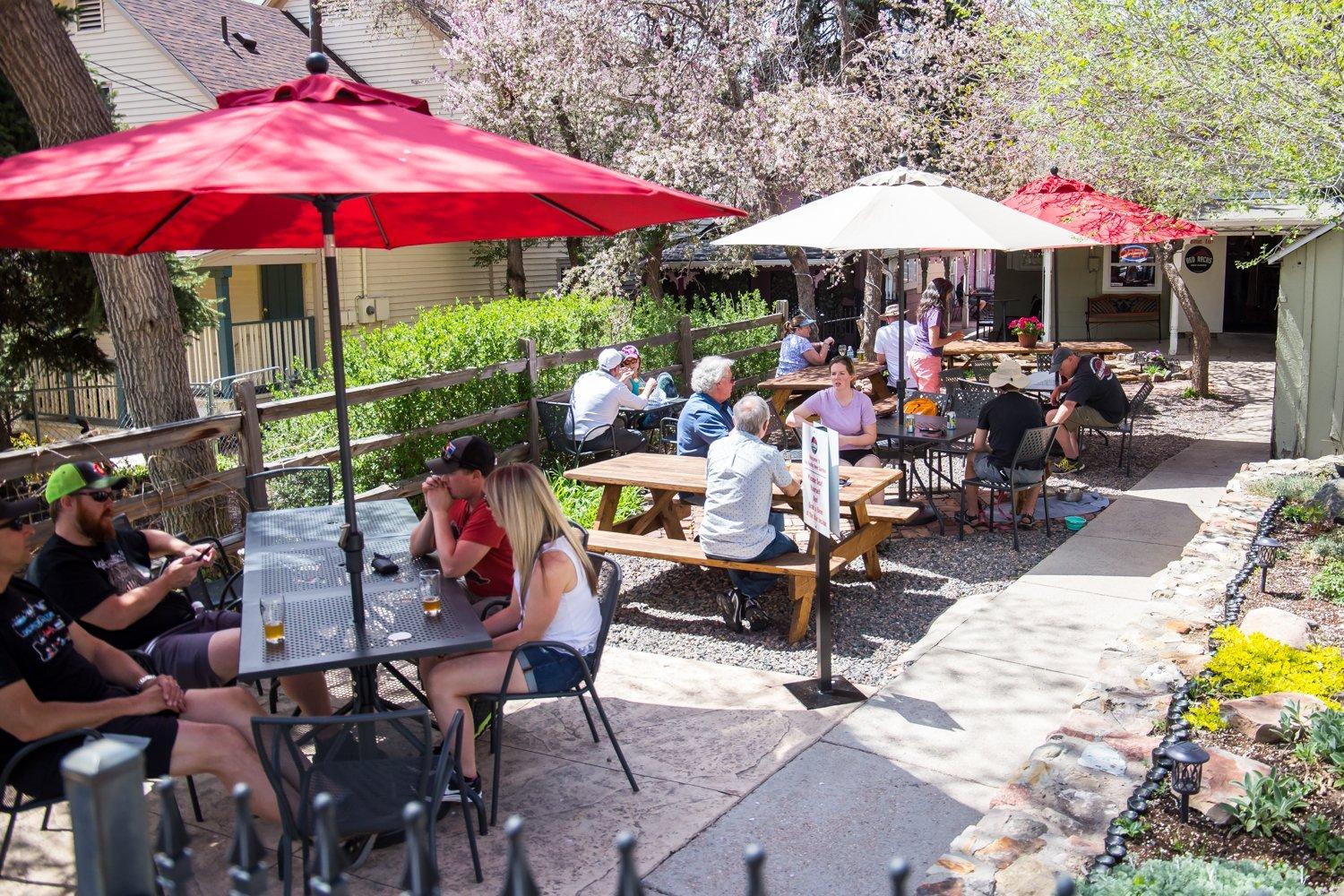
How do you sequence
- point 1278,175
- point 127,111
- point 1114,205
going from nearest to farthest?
point 1278,175, point 1114,205, point 127,111

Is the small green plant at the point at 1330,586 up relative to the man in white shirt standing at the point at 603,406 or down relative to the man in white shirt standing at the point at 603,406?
down

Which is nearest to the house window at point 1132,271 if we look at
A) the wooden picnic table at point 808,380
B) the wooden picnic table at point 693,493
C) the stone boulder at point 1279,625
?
the wooden picnic table at point 808,380

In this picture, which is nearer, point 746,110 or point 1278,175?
point 1278,175

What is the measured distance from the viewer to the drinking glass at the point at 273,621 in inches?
148

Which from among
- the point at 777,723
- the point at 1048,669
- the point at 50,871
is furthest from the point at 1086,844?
the point at 50,871

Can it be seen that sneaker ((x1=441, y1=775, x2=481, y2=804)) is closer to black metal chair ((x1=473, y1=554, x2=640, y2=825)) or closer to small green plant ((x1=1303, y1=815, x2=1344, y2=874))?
black metal chair ((x1=473, y1=554, x2=640, y2=825))

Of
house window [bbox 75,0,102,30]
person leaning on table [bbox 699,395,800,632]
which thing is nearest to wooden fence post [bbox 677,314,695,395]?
person leaning on table [bbox 699,395,800,632]

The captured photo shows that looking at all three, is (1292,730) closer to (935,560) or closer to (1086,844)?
(1086,844)

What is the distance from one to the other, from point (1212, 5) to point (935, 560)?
13.6 feet

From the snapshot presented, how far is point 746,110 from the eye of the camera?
13945mm

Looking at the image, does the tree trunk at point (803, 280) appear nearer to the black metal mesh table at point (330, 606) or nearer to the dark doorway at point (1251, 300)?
the black metal mesh table at point (330, 606)

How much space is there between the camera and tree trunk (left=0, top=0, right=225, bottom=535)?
627 centimetres

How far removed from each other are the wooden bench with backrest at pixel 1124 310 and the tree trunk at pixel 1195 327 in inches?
249

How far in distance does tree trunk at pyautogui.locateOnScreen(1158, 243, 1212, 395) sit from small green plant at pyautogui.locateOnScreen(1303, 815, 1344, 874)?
12044mm
